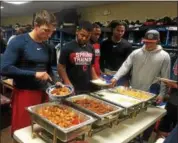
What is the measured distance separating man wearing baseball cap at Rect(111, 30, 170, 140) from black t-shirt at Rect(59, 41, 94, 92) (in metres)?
0.32

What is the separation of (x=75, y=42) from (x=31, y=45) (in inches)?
25.0

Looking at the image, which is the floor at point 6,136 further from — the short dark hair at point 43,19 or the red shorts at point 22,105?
the short dark hair at point 43,19

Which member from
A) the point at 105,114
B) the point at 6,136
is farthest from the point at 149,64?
the point at 6,136

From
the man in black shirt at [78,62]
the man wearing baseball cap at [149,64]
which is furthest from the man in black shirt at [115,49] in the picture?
the man in black shirt at [78,62]

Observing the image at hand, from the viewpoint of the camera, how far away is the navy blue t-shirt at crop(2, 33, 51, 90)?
1.57 m

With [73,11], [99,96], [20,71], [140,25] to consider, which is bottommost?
[99,96]

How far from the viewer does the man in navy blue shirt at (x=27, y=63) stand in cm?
158

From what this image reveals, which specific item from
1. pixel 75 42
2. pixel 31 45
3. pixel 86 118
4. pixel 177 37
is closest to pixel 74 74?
pixel 75 42

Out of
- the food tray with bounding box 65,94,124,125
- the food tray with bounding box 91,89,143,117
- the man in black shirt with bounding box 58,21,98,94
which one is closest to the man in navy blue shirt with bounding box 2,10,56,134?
the food tray with bounding box 65,94,124,125

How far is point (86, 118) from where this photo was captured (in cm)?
129

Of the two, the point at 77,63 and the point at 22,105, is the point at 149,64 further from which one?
the point at 22,105

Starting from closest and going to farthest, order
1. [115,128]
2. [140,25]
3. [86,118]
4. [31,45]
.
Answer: [86,118]
[115,128]
[31,45]
[140,25]

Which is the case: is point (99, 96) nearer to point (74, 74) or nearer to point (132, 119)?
point (132, 119)

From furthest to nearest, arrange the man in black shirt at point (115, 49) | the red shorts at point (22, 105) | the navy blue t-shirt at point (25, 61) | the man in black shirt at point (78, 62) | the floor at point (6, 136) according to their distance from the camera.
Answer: the man in black shirt at point (115, 49)
the floor at point (6, 136)
the man in black shirt at point (78, 62)
the red shorts at point (22, 105)
the navy blue t-shirt at point (25, 61)
